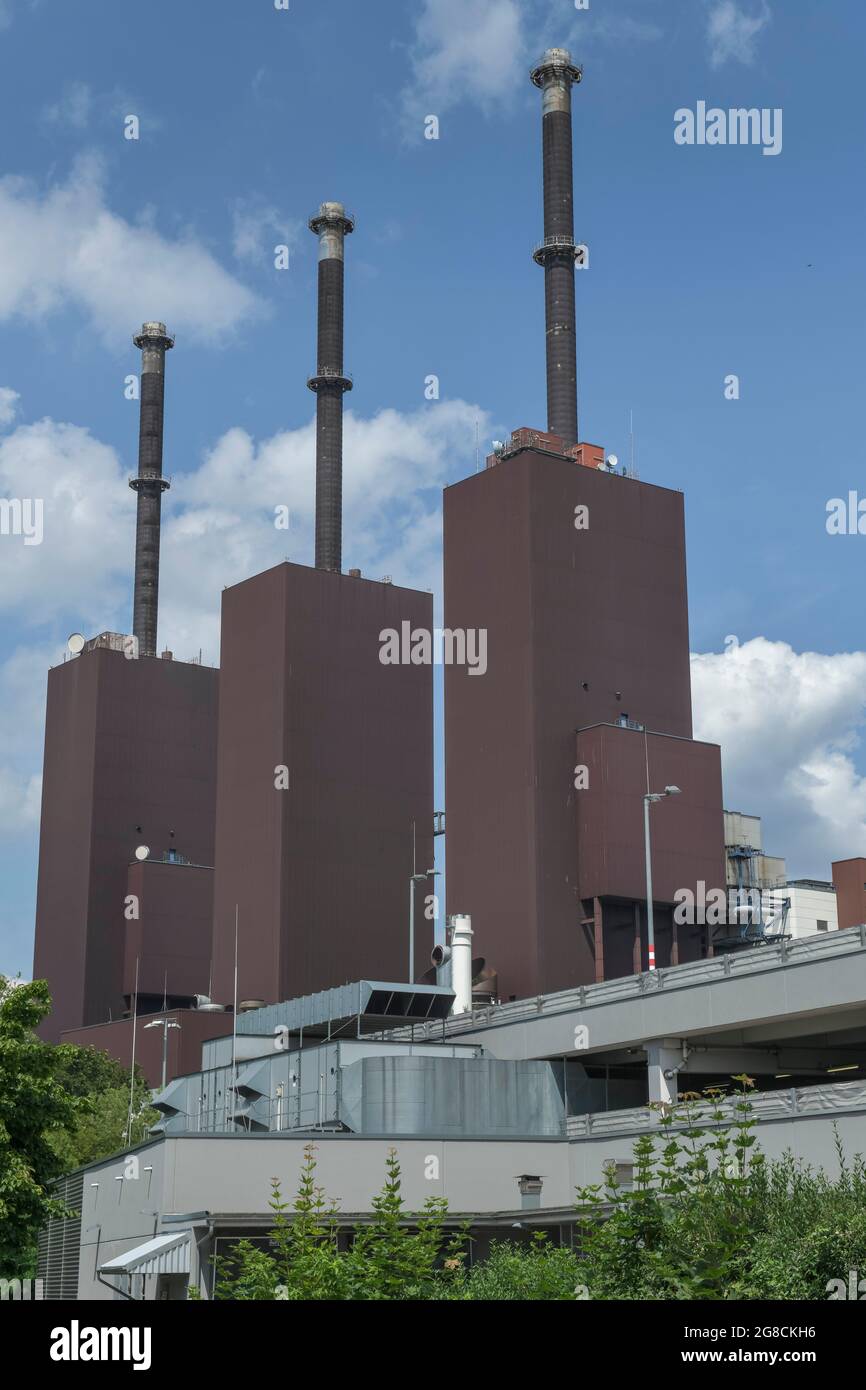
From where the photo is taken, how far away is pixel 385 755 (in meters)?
92.7

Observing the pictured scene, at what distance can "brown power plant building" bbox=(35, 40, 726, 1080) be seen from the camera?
232 feet

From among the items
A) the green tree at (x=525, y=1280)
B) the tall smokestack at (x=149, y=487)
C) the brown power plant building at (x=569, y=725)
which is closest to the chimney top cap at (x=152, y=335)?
the tall smokestack at (x=149, y=487)

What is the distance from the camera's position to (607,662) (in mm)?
74625

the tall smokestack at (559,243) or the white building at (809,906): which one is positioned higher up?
the tall smokestack at (559,243)

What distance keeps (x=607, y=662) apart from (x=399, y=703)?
22988 mm

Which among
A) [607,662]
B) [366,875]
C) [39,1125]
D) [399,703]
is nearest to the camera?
[39,1125]

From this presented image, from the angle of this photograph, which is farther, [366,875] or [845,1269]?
[366,875]

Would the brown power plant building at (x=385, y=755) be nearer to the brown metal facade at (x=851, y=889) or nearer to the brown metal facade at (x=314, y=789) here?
the brown metal facade at (x=314, y=789)

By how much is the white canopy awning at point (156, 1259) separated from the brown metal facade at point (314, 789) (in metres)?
45.2

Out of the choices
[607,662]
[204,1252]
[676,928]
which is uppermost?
[607,662]

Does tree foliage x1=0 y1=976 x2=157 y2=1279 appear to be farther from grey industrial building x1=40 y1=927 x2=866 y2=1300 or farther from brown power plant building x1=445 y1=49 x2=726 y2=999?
brown power plant building x1=445 y1=49 x2=726 y2=999

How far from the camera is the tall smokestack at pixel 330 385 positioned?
103 metres
